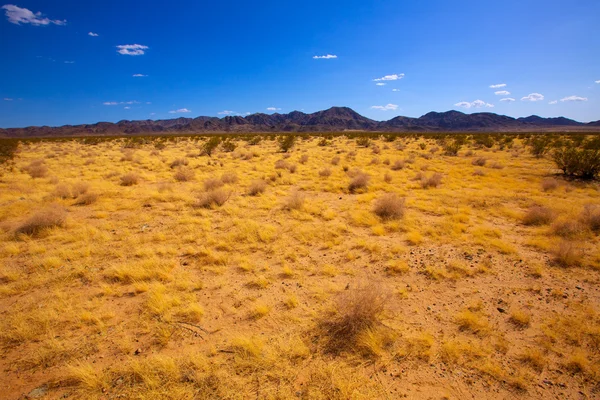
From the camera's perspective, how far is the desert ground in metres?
2.99

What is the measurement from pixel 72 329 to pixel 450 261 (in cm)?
677

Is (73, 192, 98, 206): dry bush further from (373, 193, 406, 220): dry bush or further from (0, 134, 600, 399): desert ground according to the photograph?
(373, 193, 406, 220): dry bush

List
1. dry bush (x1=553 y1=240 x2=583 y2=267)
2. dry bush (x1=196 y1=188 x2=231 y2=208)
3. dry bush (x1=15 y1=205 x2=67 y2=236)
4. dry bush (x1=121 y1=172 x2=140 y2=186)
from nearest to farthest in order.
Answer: dry bush (x1=553 y1=240 x2=583 y2=267)
dry bush (x1=15 y1=205 x2=67 y2=236)
dry bush (x1=196 y1=188 x2=231 y2=208)
dry bush (x1=121 y1=172 x2=140 y2=186)

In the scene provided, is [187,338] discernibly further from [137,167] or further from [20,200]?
[137,167]

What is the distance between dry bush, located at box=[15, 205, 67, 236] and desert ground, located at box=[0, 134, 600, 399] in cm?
4

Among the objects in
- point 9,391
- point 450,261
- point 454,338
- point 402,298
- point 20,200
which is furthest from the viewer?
point 20,200

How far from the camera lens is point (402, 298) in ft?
14.7

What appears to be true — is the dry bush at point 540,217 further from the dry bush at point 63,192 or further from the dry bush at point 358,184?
the dry bush at point 63,192

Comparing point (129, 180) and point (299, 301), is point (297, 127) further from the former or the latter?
point (299, 301)

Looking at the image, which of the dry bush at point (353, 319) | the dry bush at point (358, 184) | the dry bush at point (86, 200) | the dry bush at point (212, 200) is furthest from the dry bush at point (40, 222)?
the dry bush at point (358, 184)

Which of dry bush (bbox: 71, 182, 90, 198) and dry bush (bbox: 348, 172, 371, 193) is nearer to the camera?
dry bush (bbox: 71, 182, 90, 198)

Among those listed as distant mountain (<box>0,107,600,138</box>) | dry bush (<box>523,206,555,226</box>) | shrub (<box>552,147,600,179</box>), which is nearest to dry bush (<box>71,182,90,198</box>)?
dry bush (<box>523,206,555,226</box>)

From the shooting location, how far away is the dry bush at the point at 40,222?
6867mm

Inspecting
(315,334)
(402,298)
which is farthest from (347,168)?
(315,334)
